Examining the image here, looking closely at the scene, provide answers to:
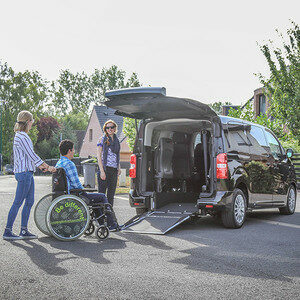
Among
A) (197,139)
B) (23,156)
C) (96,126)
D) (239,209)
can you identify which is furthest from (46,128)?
(23,156)

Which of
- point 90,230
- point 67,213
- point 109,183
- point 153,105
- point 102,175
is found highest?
point 153,105

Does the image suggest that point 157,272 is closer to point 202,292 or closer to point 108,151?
point 202,292

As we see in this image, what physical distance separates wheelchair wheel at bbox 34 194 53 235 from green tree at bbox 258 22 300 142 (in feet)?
56.1

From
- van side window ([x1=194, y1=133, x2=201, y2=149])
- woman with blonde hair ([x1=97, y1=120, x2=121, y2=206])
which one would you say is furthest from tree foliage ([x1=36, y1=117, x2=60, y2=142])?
woman with blonde hair ([x1=97, y1=120, x2=121, y2=206])

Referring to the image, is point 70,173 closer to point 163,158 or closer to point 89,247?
point 89,247

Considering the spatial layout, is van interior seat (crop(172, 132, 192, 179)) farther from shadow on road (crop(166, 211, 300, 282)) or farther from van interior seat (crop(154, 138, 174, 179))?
shadow on road (crop(166, 211, 300, 282))

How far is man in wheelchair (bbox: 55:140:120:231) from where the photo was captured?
765 cm

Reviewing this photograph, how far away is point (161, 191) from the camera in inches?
380

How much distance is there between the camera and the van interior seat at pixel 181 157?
9.99 meters

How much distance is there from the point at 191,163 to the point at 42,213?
3497 mm

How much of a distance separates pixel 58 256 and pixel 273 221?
5.50 meters

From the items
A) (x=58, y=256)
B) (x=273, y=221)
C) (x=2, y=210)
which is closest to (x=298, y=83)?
(x=273, y=221)

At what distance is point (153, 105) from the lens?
352 inches

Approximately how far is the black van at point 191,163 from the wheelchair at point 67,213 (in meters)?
0.76
